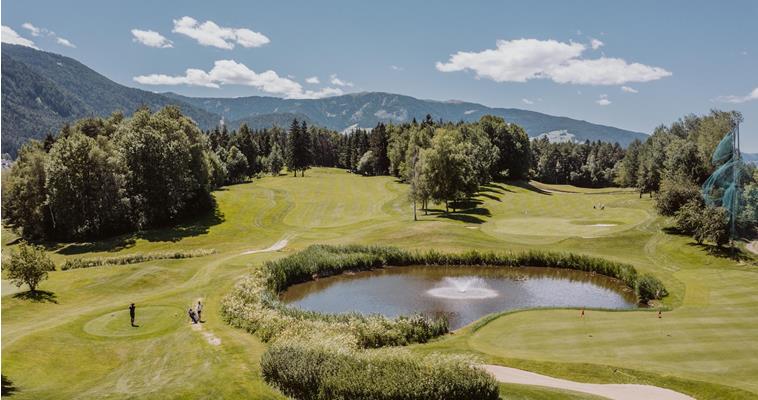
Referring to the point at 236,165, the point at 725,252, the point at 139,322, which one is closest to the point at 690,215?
the point at 725,252

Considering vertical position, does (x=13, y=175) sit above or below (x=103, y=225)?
above

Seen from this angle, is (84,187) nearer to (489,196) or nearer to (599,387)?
(599,387)

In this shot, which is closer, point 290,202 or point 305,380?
point 305,380

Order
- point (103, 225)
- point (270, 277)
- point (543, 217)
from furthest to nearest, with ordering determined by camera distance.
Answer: point (543, 217) → point (103, 225) → point (270, 277)

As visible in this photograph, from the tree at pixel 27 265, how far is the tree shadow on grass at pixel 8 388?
14693 mm

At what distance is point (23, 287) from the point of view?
3922cm

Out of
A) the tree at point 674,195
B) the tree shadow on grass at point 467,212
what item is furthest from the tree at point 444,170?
the tree at point 674,195

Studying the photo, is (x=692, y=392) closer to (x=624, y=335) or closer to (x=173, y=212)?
(x=624, y=335)

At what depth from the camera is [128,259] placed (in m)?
54.5

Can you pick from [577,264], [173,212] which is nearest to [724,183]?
[577,264]

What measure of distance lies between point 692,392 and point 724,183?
36.5 metres

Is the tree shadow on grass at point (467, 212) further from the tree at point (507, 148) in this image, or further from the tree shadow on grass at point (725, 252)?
the tree at point (507, 148)

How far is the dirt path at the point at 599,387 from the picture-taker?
2138 centimetres

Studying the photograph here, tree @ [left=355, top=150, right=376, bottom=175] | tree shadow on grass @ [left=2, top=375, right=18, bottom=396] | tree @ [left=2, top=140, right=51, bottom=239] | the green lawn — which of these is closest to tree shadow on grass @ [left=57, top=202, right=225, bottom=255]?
the green lawn
